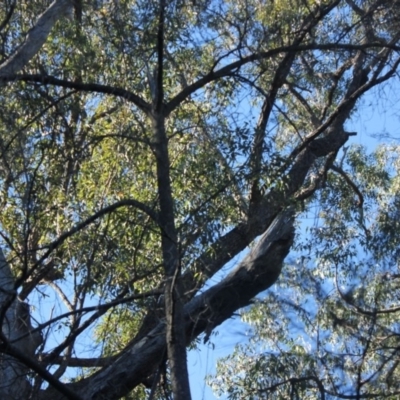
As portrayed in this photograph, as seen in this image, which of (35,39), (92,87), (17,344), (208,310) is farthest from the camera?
(35,39)

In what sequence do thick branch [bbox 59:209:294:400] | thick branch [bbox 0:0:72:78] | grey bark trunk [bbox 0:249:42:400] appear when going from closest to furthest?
1. grey bark trunk [bbox 0:249:42:400]
2. thick branch [bbox 59:209:294:400]
3. thick branch [bbox 0:0:72:78]

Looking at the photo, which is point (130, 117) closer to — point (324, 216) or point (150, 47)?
point (150, 47)

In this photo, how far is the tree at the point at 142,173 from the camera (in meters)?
7.78

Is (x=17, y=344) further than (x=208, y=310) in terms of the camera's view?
No

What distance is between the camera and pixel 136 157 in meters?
8.90

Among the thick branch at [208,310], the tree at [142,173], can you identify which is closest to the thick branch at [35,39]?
the tree at [142,173]

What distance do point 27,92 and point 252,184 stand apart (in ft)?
6.42

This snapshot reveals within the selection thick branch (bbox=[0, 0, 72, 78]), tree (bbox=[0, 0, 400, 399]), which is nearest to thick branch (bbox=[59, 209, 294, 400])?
tree (bbox=[0, 0, 400, 399])

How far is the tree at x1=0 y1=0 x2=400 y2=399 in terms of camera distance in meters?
7.78

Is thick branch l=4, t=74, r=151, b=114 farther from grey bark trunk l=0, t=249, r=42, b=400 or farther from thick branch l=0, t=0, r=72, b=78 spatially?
grey bark trunk l=0, t=249, r=42, b=400

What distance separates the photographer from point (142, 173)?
9.00 metres

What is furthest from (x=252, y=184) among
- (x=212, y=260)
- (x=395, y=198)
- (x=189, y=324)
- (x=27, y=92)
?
(x=395, y=198)

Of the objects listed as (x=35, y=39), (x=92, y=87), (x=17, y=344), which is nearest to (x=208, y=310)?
(x=17, y=344)

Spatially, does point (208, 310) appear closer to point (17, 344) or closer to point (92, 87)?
point (17, 344)
